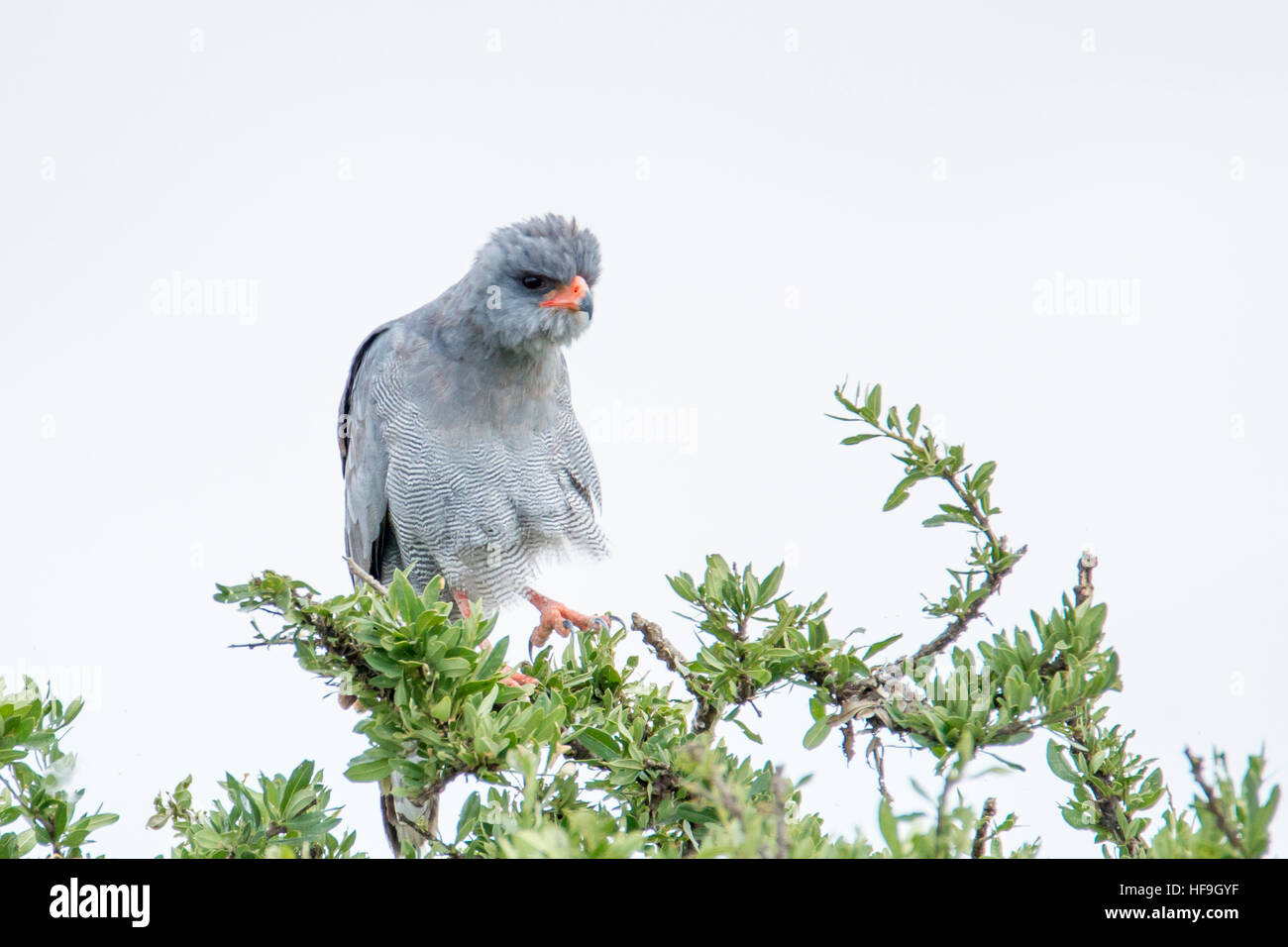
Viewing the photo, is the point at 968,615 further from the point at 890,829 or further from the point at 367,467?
the point at 367,467

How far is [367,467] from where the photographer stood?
5750mm

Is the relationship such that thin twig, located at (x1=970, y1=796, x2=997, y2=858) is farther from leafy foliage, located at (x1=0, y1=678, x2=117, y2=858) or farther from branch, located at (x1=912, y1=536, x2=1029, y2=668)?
leafy foliage, located at (x1=0, y1=678, x2=117, y2=858)

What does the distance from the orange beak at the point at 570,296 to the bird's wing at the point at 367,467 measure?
3.52 ft

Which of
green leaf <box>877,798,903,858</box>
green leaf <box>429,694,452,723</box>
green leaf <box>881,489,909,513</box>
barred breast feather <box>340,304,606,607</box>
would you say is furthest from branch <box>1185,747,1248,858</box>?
barred breast feather <box>340,304,606,607</box>

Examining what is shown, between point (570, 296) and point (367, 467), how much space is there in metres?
1.42

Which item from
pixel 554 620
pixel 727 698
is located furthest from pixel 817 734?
pixel 554 620

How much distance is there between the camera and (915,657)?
2842mm

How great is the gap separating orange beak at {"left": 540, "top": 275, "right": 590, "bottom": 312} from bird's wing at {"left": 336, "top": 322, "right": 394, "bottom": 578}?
1.07 metres

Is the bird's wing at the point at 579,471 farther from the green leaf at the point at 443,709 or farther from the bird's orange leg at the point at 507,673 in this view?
the green leaf at the point at 443,709

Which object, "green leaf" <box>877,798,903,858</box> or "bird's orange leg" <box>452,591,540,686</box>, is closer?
"green leaf" <box>877,798,903,858</box>

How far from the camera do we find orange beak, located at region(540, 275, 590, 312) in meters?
5.21
